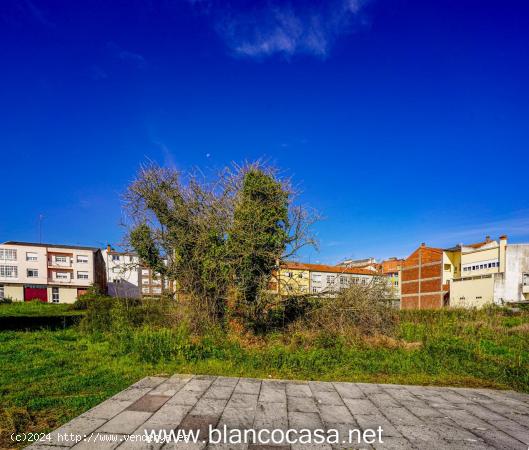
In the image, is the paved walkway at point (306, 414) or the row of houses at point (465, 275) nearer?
the paved walkway at point (306, 414)

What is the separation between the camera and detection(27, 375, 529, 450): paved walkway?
11.4 ft

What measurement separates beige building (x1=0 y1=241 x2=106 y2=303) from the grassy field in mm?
41687

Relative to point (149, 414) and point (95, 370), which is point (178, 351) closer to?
point (95, 370)

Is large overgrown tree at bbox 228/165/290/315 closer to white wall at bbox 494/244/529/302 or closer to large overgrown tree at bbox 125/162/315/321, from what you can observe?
large overgrown tree at bbox 125/162/315/321

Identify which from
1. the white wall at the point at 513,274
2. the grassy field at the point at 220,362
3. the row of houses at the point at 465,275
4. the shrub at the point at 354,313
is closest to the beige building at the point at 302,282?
the shrub at the point at 354,313

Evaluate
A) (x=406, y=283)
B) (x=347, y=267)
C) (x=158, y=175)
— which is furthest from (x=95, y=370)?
(x=406, y=283)

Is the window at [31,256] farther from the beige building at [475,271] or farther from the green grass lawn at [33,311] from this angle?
the beige building at [475,271]

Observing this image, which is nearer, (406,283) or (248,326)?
(248,326)


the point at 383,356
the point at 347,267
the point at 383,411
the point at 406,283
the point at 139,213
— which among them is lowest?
the point at 406,283

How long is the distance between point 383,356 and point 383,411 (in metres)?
3.44

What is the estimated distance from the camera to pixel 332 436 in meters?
3.65

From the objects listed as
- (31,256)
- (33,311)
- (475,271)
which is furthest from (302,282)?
(31,256)

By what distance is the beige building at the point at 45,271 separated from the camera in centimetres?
4512

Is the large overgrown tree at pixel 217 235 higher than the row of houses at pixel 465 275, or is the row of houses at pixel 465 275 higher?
the large overgrown tree at pixel 217 235
